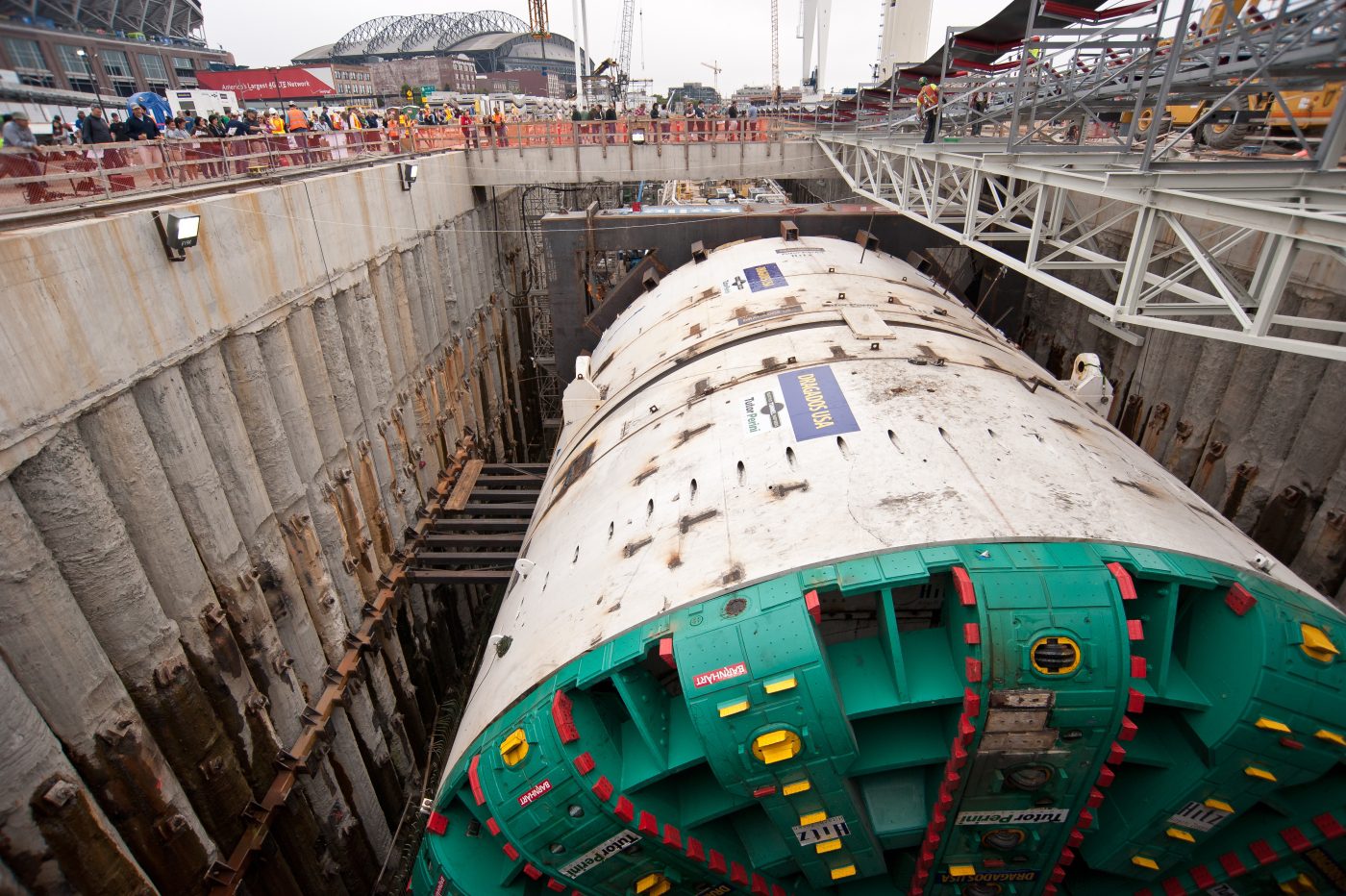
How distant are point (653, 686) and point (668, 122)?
19.9 meters

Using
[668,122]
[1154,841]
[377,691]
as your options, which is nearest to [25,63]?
[377,691]

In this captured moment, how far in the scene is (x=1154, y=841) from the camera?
5648mm

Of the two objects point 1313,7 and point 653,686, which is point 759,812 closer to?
point 653,686

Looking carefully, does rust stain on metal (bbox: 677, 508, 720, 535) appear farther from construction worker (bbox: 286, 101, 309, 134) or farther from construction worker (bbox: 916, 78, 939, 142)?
construction worker (bbox: 286, 101, 309, 134)

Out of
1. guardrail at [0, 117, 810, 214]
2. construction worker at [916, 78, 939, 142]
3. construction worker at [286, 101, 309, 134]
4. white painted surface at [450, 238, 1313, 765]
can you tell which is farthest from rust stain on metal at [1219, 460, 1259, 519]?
construction worker at [286, 101, 309, 134]

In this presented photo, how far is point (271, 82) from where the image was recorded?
1761 inches

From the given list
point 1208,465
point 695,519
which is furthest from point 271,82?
point 1208,465

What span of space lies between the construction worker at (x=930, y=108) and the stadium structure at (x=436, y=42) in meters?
185

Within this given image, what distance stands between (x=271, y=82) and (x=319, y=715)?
49587 millimetres

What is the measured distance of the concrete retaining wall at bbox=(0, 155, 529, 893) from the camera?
5.93m

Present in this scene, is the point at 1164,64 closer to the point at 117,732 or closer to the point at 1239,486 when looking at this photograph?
the point at 1239,486

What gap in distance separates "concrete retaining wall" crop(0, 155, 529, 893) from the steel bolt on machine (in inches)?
122

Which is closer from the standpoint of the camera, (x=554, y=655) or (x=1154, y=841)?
(x=1154, y=841)

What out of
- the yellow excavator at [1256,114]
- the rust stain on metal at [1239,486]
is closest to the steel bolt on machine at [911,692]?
the rust stain on metal at [1239,486]
